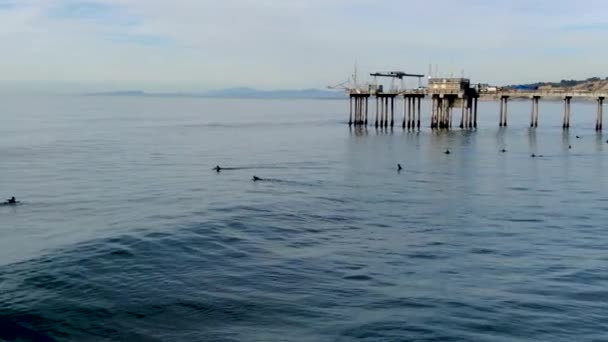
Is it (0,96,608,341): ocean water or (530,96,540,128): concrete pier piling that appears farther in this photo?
(530,96,540,128): concrete pier piling

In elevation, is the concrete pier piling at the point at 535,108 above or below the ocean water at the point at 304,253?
above

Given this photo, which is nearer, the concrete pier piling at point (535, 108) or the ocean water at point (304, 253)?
the ocean water at point (304, 253)

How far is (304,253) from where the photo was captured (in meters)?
31.9

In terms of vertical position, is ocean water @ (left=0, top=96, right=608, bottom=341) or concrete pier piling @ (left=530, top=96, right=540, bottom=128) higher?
concrete pier piling @ (left=530, top=96, right=540, bottom=128)

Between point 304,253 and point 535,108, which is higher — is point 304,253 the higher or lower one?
the lower one

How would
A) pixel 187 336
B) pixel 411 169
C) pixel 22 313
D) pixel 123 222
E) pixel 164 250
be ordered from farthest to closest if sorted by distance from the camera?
pixel 411 169 → pixel 123 222 → pixel 164 250 → pixel 22 313 → pixel 187 336

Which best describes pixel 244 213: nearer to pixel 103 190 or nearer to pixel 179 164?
pixel 103 190

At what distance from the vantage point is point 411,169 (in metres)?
64.2

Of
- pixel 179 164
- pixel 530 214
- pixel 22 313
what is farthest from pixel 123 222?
pixel 179 164

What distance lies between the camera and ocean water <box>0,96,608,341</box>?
2288cm

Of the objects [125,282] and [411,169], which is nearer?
[125,282]

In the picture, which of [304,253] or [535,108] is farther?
[535,108]

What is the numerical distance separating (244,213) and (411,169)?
88.0 ft

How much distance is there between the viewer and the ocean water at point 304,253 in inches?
901
